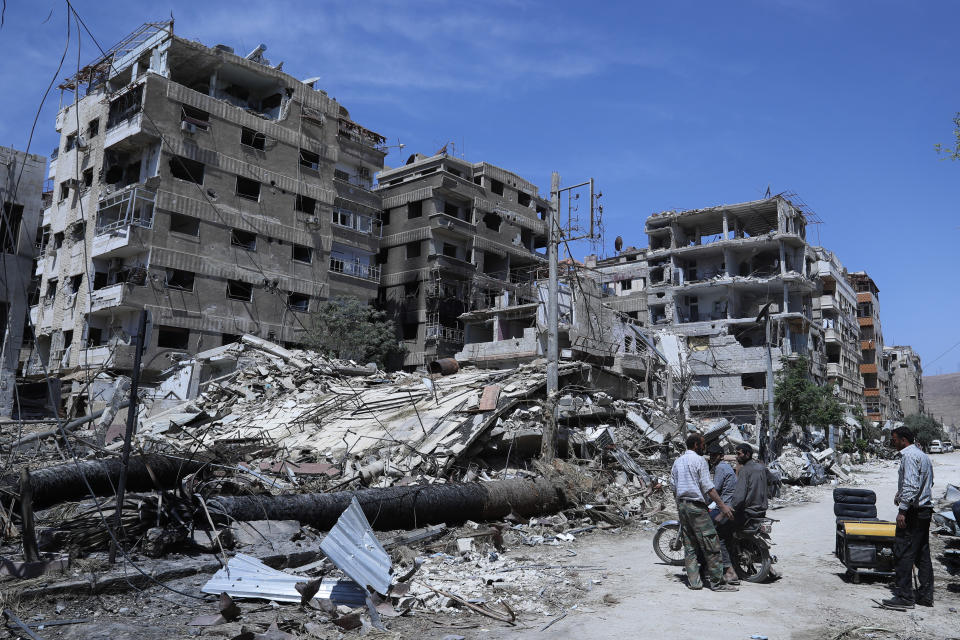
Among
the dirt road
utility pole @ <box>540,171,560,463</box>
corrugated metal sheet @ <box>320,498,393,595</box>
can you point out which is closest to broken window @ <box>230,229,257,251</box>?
utility pole @ <box>540,171,560,463</box>

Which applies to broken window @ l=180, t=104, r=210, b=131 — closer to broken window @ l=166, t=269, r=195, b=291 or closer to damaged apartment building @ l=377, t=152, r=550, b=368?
broken window @ l=166, t=269, r=195, b=291

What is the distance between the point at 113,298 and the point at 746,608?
1313 inches

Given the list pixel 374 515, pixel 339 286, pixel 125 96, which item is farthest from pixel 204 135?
pixel 374 515

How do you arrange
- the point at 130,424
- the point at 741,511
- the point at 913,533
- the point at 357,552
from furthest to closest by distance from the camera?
the point at 741,511 → the point at 130,424 → the point at 913,533 → the point at 357,552

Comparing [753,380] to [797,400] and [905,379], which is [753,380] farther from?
[905,379]

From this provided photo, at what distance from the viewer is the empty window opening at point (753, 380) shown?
1816 inches

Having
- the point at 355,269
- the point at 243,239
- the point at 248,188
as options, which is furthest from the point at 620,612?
the point at 355,269

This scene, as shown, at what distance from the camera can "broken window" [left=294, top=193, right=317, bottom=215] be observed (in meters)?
40.3

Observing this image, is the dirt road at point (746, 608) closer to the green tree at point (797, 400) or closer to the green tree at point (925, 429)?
the green tree at point (797, 400)

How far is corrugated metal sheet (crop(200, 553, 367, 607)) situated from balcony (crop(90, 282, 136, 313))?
2917 centimetres

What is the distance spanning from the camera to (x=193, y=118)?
35938 mm

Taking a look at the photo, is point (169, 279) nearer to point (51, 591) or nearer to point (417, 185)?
point (417, 185)

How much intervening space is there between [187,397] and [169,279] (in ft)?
29.3

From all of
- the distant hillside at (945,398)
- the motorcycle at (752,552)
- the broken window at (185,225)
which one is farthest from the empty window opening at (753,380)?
the distant hillside at (945,398)
